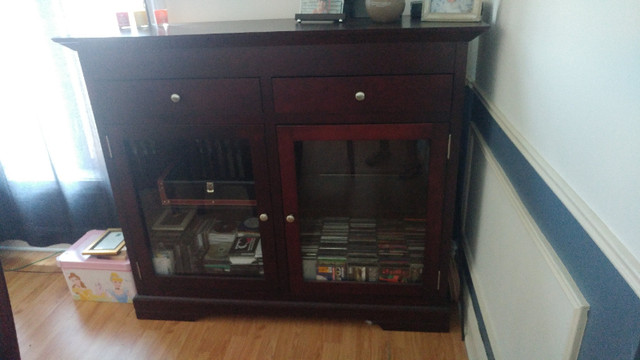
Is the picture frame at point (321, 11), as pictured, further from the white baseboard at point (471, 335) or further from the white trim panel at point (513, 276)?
the white baseboard at point (471, 335)

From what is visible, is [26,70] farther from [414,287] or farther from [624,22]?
[624,22]

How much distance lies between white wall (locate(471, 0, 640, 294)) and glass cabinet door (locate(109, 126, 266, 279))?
744 millimetres

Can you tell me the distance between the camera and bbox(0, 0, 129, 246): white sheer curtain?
168cm

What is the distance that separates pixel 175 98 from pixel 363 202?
0.69 metres

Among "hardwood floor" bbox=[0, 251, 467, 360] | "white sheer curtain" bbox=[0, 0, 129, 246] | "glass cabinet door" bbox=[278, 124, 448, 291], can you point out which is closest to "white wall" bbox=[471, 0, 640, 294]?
"glass cabinet door" bbox=[278, 124, 448, 291]

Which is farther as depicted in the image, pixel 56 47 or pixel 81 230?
pixel 81 230

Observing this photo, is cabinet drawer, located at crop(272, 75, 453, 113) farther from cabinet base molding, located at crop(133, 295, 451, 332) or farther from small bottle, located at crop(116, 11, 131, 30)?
cabinet base molding, located at crop(133, 295, 451, 332)

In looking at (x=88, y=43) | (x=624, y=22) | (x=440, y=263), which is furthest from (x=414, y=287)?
(x=88, y=43)

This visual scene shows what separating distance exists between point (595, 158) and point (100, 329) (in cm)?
170

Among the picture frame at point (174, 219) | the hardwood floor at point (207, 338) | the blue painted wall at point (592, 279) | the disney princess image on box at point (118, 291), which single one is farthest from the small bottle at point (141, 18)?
the blue painted wall at point (592, 279)

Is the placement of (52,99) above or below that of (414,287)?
above

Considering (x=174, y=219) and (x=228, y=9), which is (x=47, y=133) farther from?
(x=228, y=9)

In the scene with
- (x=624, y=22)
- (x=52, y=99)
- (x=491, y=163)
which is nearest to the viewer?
(x=624, y=22)

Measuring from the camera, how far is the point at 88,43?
4.17ft
